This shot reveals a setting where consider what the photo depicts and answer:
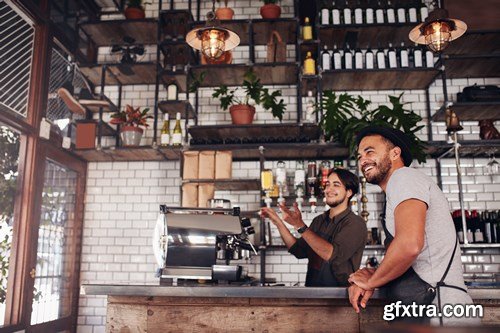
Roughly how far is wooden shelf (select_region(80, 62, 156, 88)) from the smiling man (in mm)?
2704

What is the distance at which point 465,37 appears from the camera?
5113 millimetres

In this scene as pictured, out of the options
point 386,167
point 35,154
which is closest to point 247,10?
point 35,154

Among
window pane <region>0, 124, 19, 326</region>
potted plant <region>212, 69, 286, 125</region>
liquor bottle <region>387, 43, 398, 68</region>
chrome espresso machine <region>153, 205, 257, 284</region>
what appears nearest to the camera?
chrome espresso machine <region>153, 205, 257, 284</region>

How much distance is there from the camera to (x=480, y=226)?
4906 mm

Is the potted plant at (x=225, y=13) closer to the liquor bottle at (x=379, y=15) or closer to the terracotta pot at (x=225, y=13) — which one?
the terracotta pot at (x=225, y=13)

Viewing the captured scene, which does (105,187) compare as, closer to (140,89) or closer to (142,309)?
(140,89)

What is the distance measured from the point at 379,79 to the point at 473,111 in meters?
1.03

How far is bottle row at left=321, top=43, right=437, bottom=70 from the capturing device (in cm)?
512

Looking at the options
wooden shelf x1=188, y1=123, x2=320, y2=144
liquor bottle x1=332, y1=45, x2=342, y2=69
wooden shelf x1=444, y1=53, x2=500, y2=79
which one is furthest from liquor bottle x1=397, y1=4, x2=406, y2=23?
wooden shelf x1=188, y1=123, x2=320, y2=144

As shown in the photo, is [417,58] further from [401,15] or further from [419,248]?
[419,248]

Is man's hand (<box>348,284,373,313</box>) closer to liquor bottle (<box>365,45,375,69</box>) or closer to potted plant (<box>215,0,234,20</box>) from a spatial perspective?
liquor bottle (<box>365,45,375,69</box>)

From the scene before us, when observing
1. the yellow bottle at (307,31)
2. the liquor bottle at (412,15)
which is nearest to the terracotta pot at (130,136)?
the yellow bottle at (307,31)

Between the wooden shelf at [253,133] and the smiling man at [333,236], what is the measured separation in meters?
1.47

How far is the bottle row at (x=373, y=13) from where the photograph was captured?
5176 millimetres
